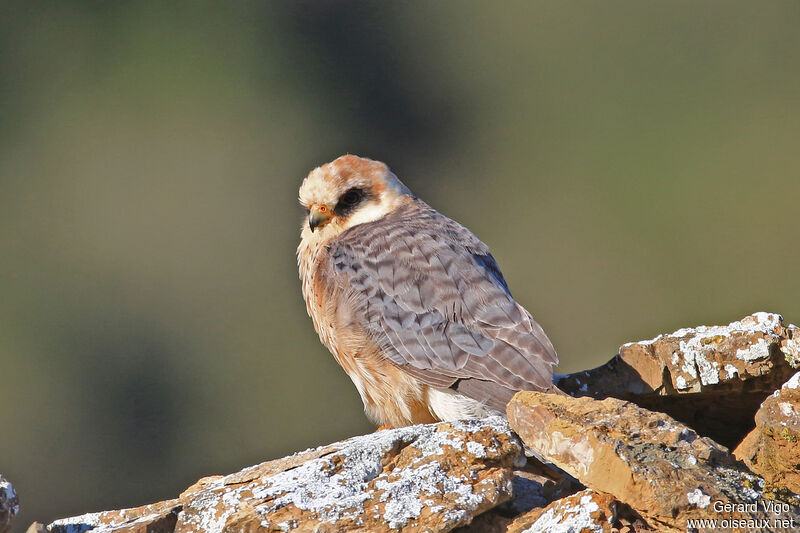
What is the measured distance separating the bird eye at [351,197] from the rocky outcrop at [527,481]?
2.40 meters

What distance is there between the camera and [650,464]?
3107mm

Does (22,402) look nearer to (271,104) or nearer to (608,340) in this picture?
(608,340)

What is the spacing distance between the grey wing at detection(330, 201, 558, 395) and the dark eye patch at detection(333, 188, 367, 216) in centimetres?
36

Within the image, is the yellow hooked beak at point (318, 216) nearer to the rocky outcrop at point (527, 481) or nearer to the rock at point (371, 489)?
the rocky outcrop at point (527, 481)

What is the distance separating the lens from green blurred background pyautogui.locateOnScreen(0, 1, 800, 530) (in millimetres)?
22328

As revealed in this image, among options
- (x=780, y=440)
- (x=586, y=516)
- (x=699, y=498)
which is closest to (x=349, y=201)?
(x=780, y=440)

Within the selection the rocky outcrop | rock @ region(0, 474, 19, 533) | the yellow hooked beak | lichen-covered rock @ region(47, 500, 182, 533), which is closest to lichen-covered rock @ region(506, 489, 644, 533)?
the rocky outcrop

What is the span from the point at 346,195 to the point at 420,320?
1.20m

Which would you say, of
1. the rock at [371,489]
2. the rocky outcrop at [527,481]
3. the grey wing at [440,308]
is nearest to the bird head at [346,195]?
the grey wing at [440,308]

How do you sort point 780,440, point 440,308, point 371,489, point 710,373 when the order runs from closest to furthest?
point 371,489 < point 780,440 < point 710,373 < point 440,308

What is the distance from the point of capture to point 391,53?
37.8 meters

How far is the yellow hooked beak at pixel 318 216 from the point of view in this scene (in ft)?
19.4

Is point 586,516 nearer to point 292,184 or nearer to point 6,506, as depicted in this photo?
point 6,506

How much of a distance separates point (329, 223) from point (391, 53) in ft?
107
